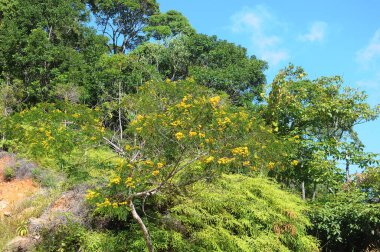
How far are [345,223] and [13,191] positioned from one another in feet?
22.1

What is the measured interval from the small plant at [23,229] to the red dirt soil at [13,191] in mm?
→ 1355

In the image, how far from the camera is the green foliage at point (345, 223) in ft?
26.0

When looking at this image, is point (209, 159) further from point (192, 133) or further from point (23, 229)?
point (23, 229)

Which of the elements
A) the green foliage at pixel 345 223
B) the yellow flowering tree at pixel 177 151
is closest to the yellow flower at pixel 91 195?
the yellow flowering tree at pixel 177 151

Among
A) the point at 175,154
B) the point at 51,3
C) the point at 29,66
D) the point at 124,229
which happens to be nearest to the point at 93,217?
the point at 124,229

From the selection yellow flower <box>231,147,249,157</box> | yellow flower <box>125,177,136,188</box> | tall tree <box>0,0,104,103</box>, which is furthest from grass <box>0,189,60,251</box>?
tall tree <box>0,0,104,103</box>

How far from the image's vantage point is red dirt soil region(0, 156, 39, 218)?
8.34 meters

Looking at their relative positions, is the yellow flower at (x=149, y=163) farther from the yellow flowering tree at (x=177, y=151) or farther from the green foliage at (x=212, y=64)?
the green foliage at (x=212, y=64)

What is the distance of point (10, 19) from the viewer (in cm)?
1895

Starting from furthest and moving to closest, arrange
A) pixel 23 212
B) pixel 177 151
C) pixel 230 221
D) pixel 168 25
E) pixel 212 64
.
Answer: pixel 168 25, pixel 212 64, pixel 23 212, pixel 230 221, pixel 177 151

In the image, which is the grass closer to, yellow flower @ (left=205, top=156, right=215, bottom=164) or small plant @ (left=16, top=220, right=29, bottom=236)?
small plant @ (left=16, top=220, right=29, bottom=236)

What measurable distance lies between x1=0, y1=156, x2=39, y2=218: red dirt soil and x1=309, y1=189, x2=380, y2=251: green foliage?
551 centimetres

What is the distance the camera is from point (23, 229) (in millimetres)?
6332

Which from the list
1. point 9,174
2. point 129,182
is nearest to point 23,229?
point 129,182
